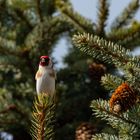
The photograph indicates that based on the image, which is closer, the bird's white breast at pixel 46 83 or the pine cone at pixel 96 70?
the bird's white breast at pixel 46 83

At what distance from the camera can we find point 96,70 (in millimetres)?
3150

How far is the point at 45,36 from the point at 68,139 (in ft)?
2.44

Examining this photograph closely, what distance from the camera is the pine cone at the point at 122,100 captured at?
158 centimetres

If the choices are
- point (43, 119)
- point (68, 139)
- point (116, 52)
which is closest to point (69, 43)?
point (68, 139)

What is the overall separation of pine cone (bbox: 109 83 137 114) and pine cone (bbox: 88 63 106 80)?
154 centimetres

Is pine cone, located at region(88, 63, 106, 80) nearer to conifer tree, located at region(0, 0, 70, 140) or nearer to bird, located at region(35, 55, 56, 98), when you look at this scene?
conifer tree, located at region(0, 0, 70, 140)

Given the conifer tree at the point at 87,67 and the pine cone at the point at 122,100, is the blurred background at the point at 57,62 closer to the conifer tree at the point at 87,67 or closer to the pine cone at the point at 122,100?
the conifer tree at the point at 87,67

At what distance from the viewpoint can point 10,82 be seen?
3768 millimetres

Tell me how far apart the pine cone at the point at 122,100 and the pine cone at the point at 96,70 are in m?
1.54

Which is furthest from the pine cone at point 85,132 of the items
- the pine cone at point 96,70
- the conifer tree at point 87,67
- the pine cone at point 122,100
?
the pine cone at point 122,100

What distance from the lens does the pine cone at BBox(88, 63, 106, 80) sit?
10.3ft

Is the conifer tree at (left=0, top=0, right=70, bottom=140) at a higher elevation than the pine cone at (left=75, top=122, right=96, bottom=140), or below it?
higher

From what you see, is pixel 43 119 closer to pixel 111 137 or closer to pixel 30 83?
pixel 111 137

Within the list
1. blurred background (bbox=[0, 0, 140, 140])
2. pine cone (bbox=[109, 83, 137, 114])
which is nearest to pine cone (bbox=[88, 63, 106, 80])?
blurred background (bbox=[0, 0, 140, 140])
